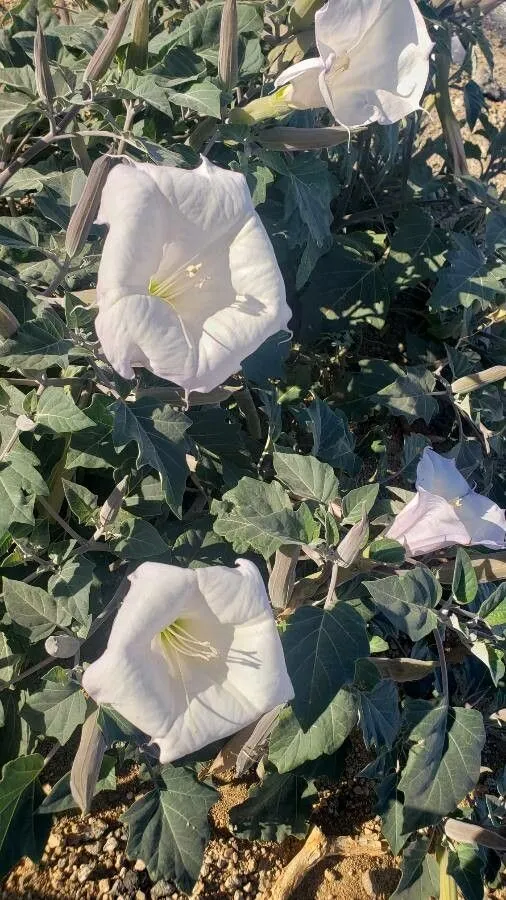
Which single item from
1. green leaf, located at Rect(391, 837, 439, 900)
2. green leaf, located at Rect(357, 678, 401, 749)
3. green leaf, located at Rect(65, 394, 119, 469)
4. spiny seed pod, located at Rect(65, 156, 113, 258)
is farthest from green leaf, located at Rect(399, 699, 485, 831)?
spiny seed pod, located at Rect(65, 156, 113, 258)

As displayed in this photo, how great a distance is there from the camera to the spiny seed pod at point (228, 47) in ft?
4.75

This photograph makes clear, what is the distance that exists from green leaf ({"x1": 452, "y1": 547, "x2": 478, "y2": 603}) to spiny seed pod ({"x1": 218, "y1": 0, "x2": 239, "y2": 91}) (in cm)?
105

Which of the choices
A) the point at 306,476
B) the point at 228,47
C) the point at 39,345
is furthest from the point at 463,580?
the point at 228,47

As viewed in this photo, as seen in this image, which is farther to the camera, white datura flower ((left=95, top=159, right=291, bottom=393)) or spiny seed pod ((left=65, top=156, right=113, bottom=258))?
spiny seed pod ((left=65, top=156, right=113, bottom=258))

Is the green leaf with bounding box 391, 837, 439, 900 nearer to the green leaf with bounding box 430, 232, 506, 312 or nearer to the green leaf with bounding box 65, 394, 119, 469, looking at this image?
the green leaf with bounding box 65, 394, 119, 469

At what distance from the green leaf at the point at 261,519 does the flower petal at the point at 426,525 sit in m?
0.18

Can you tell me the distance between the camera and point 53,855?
1888 millimetres

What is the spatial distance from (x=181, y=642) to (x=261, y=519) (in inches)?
11.5

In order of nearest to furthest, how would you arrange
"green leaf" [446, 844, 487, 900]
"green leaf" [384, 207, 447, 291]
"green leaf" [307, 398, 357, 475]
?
"green leaf" [446, 844, 487, 900] < "green leaf" [307, 398, 357, 475] < "green leaf" [384, 207, 447, 291]

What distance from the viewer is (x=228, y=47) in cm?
149

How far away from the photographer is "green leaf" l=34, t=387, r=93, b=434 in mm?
1363

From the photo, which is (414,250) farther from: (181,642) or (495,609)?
(181,642)

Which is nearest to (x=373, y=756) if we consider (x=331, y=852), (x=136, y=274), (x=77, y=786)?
(x=331, y=852)

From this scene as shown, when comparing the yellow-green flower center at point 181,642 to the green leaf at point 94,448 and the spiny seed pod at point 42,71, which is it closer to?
the green leaf at point 94,448
